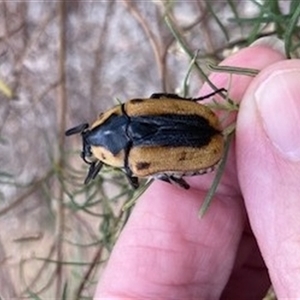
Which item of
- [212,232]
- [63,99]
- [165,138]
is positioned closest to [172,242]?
[212,232]

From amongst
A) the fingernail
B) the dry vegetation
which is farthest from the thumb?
the dry vegetation

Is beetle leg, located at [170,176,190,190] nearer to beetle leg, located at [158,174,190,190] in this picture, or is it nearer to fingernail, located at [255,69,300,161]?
beetle leg, located at [158,174,190,190]

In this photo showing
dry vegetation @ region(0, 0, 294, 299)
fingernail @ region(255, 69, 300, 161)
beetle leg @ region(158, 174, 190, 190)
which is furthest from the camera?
dry vegetation @ region(0, 0, 294, 299)

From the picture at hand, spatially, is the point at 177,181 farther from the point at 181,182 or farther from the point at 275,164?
the point at 275,164

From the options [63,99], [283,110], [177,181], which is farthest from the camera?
[63,99]

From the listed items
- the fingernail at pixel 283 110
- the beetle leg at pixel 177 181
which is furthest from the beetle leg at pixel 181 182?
the fingernail at pixel 283 110

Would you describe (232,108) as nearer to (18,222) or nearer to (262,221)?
(262,221)
